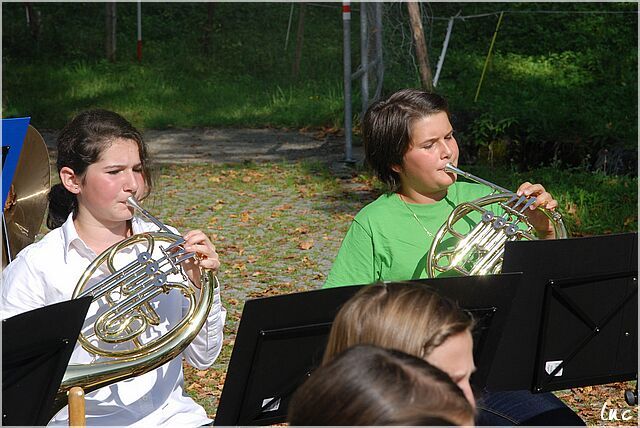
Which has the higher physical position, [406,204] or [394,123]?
[394,123]

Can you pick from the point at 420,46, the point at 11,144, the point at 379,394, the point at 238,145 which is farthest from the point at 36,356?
the point at 238,145

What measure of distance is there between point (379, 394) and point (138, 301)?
1525 millimetres

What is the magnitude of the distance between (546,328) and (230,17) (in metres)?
18.0

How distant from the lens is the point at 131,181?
10.0 feet

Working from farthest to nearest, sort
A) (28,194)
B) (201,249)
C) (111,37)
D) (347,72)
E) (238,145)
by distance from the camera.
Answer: (111,37), (238,145), (347,72), (28,194), (201,249)

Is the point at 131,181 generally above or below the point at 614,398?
above

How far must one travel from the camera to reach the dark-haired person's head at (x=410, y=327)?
201 cm

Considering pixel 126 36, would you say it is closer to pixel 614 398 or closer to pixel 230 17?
pixel 230 17

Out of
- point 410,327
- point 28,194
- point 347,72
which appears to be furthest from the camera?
point 347,72

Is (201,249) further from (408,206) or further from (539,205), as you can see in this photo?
(539,205)

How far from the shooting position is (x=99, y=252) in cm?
308

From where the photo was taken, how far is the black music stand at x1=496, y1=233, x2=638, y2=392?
287 centimetres

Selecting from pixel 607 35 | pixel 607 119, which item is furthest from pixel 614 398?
pixel 607 35

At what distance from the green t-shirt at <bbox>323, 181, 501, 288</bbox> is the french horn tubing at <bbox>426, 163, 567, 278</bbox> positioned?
0.13 m
